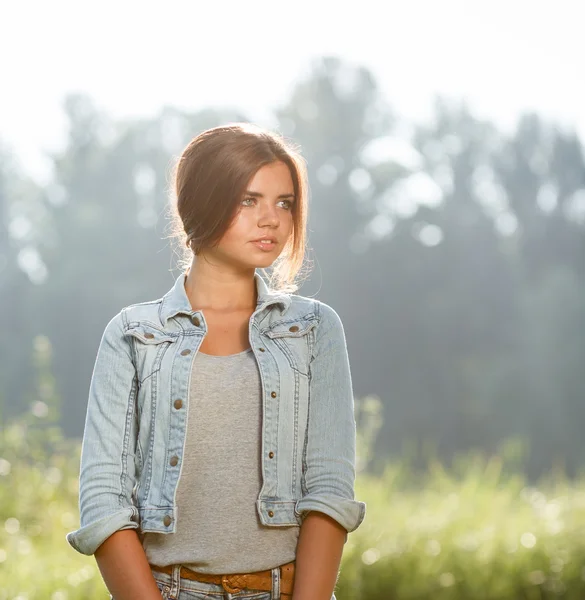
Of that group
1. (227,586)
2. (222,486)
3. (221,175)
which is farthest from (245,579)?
(221,175)

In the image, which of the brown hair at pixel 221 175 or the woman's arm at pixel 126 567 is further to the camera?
the brown hair at pixel 221 175

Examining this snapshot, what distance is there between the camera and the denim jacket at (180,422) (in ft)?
5.10

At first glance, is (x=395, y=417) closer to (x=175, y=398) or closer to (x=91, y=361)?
(x=91, y=361)

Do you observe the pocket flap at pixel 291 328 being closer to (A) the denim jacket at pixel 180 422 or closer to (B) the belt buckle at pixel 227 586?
(A) the denim jacket at pixel 180 422

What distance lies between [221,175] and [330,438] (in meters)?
0.50

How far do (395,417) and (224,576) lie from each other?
16.7 meters

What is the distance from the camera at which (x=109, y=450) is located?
1.58 metres

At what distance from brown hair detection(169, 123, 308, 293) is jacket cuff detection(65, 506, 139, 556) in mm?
499

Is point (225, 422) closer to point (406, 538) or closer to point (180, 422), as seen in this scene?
point (180, 422)

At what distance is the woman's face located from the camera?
1.65 meters

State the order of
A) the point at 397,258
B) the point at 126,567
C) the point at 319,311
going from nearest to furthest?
the point at 126,567
the point at 319,311
the point at 397,258

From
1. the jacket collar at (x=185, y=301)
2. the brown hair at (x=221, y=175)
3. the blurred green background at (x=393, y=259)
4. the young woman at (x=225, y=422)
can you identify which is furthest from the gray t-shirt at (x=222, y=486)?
the blurred green background at (x=393, y=259)

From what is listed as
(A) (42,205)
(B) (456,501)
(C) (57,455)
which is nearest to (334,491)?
(B) (456,501)

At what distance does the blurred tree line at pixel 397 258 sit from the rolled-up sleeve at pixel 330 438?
15.1 metres
